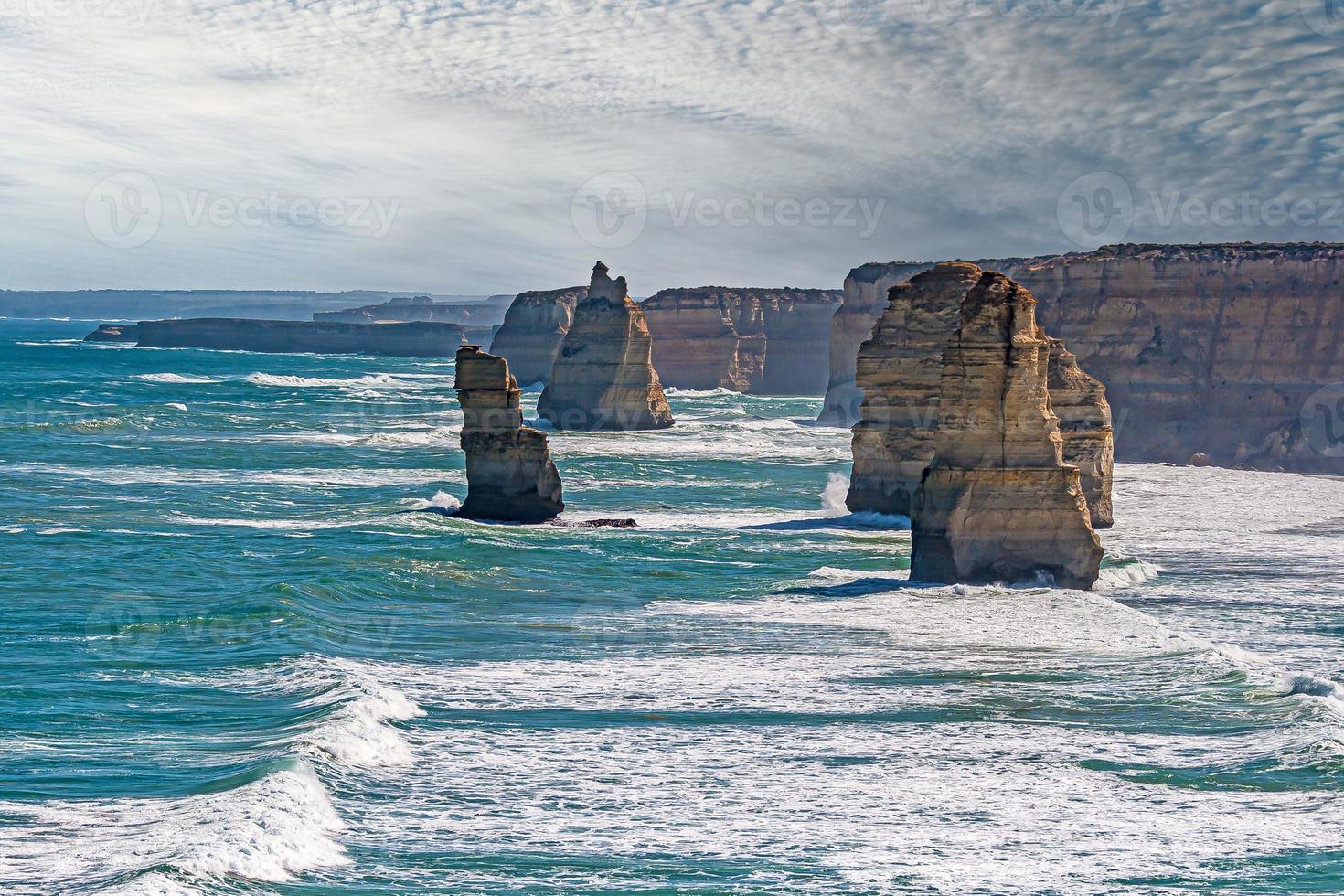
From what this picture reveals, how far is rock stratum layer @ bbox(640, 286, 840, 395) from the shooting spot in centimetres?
12531

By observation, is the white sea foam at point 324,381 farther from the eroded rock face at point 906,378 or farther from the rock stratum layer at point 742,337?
the eroded rock face at point 906,378

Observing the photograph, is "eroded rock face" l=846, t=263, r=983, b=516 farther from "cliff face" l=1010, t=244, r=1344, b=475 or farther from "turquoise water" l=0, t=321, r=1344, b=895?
"cliff face" l=1010, t=244, r=1344, b=475

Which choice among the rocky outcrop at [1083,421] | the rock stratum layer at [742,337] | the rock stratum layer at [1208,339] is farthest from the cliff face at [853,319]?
the rocky outcrop at [1083,421]

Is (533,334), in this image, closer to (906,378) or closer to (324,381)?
(324,381)

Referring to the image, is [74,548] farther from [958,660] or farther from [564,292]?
[564,292]

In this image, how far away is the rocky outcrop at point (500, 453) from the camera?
35000mm

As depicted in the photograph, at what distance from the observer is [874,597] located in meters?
25.0

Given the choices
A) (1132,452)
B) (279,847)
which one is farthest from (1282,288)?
(279,847)

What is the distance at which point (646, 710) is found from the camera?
17312 mm

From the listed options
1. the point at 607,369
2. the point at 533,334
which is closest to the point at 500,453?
the point at 607,369

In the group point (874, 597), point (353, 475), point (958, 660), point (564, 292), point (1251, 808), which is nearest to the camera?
point (1251, 808)

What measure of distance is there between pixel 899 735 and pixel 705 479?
33.9 m

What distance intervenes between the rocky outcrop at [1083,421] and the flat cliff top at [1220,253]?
37868 millimetres

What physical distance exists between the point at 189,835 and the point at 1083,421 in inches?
1016
